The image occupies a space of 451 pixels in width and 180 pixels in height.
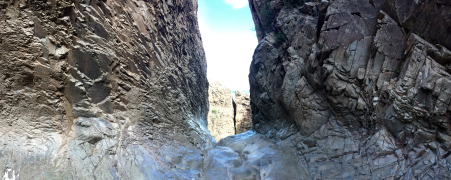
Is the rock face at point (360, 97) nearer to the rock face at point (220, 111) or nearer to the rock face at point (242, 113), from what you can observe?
the rock face at point (220, 111)

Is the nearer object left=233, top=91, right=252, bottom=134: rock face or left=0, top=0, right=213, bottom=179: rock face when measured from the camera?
left=0, top=0, right=213, bottom=179: rock face

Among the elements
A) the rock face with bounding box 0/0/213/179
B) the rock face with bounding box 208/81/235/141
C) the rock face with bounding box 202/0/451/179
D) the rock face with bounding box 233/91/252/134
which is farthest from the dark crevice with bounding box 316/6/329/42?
the rock face with bounding box 233/91/252/134

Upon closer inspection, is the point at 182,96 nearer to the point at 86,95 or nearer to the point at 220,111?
the point at 86,95

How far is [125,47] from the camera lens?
8.88 m

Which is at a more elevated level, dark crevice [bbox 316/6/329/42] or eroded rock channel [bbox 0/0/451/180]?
dark crevice [bbox 316/6/329/42]

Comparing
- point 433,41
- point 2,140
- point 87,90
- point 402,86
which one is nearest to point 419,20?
point 433,41

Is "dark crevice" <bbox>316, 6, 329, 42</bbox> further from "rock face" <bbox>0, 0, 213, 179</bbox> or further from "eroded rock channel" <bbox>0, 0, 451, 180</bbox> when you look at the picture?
"rock face" <bbox>0, 0, 213, 179</bbox>

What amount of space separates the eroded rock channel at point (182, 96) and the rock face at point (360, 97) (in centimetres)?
4

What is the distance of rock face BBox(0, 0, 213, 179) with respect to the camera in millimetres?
5953

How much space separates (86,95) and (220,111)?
26.2 m

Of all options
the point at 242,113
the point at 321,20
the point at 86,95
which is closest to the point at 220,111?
the point at 242,113

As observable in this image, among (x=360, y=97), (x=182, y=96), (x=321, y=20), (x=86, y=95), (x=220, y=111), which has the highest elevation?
(x=321, y=20)

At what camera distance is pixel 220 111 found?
33031 millimetres

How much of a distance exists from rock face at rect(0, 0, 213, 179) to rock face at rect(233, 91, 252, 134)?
2255cm
